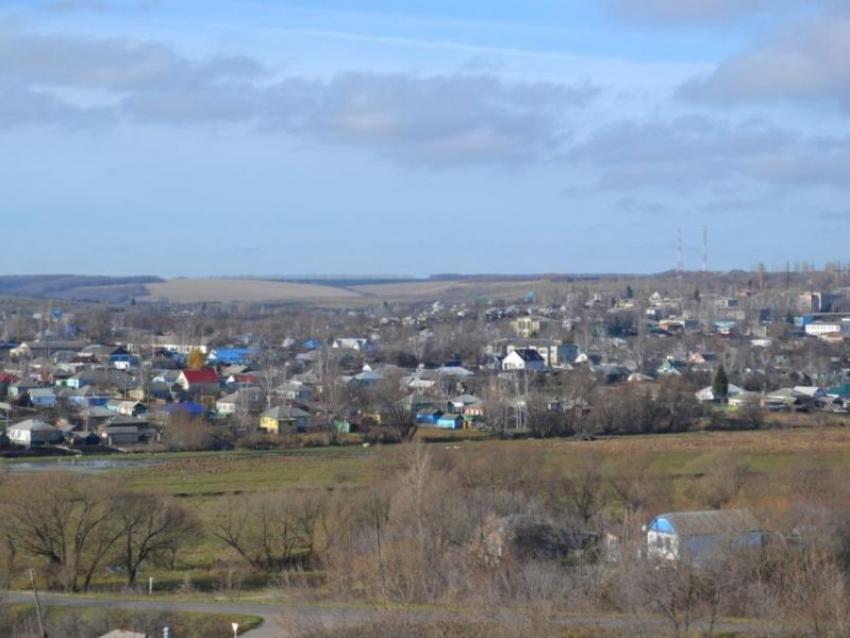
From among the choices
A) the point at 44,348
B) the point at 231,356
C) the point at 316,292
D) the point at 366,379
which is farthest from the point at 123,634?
the point at 316,292

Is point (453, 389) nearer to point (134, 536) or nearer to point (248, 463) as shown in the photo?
point (248, 463)

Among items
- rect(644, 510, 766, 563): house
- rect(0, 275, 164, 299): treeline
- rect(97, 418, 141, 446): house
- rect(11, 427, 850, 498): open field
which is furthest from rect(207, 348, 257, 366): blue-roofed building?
rect(0, 275, 164, 299): treeline

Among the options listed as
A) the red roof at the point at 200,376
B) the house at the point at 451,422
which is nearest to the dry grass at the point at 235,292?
the red roof at the point at 200,376

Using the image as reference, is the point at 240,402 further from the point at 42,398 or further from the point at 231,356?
the point at 231,356

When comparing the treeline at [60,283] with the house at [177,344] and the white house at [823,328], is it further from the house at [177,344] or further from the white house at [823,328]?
the white house at [823,328]

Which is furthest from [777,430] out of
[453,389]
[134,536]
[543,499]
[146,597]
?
[146,597]

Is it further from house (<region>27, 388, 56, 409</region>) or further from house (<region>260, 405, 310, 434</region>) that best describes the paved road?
house (<region>27, 388, 56, 409</region>)
